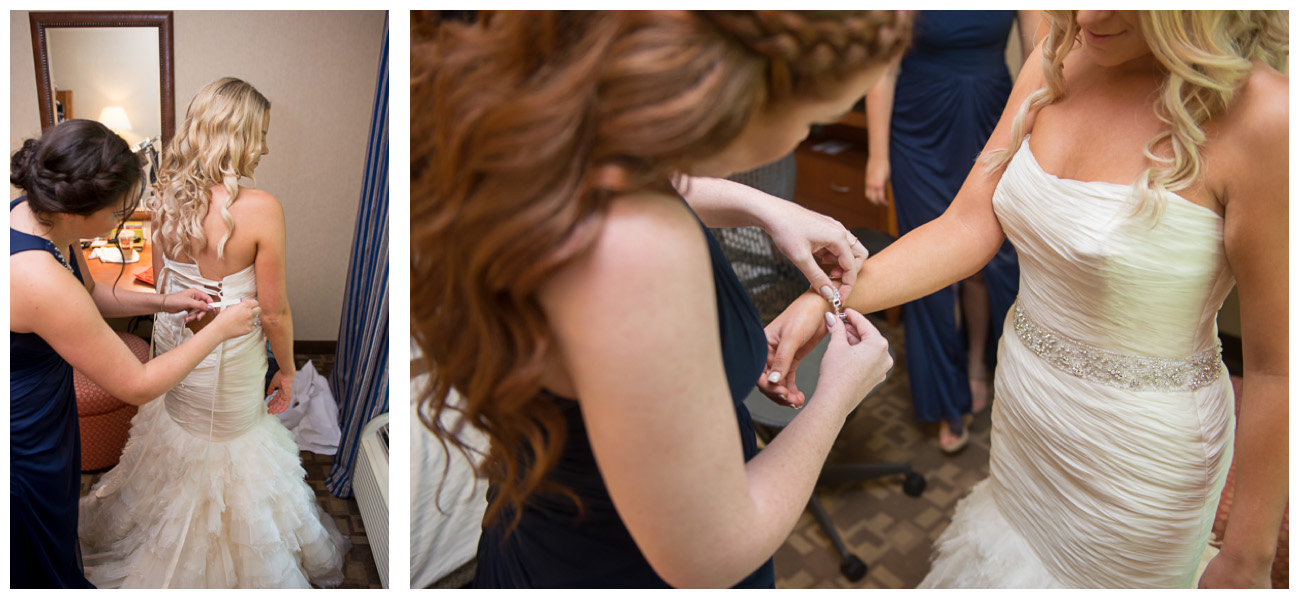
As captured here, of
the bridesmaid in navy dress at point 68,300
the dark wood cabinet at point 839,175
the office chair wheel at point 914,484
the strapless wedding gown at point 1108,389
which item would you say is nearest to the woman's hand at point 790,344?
the strapless wedding gown at point 1108,389

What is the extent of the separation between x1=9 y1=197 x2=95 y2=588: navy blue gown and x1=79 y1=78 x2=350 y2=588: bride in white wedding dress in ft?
0.10

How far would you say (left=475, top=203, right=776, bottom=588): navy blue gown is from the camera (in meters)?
1.05

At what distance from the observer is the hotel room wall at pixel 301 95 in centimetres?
131

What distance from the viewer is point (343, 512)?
1.42 metres

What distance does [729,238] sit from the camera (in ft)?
6.79

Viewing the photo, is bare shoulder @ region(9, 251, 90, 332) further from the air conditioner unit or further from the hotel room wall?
the air conditioner unit

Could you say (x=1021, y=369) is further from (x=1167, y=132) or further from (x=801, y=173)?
(x=801, y=173)

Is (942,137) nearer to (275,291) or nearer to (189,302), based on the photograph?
(275,291)

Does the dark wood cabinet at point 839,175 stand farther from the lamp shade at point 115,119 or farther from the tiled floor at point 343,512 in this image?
the lamp shade at point 115,119

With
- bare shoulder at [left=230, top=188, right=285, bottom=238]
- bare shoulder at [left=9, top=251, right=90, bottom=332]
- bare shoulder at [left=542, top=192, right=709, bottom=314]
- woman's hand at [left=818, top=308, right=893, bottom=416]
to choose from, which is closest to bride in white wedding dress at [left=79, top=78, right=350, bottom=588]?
bare shoulder at [left=230, top=188, right=285, bottom=238]

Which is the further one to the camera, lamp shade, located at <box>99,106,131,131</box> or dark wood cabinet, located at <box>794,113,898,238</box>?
dark wood cabinet, located at <box>794,113,898,238</box>

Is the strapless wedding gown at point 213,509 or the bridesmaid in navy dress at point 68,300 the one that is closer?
the bridesmaid in navy dress at point 68,300

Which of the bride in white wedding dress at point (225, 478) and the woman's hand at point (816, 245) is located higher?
the woman's hand at point (816, 245)

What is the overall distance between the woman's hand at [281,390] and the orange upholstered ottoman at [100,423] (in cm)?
18
